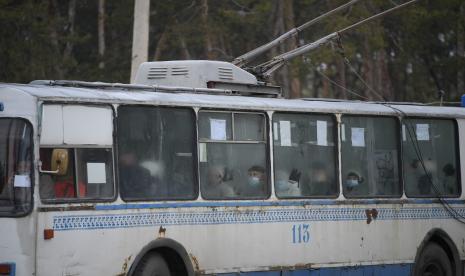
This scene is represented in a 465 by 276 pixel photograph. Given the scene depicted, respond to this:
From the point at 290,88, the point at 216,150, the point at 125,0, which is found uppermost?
the point at 125,0

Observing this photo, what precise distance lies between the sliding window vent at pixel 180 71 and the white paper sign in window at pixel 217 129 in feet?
5.34

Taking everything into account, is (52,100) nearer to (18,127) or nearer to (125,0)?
(18,127)

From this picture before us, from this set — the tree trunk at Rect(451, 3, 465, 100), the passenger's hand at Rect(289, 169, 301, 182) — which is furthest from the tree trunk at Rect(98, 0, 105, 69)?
the passenger's hand at Rect(289, 169, 301, 182)

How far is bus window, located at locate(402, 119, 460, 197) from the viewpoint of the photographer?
49.1 ft

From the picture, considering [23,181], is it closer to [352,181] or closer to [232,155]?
[232,155]

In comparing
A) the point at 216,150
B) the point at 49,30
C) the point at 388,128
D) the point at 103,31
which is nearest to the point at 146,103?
the point at 216,150

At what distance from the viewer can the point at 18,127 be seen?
10.4 metres

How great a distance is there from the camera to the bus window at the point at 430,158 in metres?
15.0

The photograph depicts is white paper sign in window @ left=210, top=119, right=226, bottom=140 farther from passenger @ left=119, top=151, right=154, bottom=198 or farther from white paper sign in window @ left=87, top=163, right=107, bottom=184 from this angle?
white paper sign in window @ left=87, top=163, right=107, bottom=184

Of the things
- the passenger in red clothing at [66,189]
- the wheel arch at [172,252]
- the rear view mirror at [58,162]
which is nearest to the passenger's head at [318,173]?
the wheel arch at [172,252]

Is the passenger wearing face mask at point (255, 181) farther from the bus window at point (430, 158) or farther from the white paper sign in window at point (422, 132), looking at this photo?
the white paper sign in window at point (422, 132)

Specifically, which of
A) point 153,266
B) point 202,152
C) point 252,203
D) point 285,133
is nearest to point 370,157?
point 285,133

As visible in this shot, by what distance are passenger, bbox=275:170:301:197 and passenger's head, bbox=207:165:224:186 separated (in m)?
0.92

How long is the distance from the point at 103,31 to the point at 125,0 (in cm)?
123
